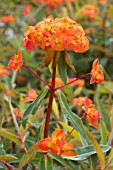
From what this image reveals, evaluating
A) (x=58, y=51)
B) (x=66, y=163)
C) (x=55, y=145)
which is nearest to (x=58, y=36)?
(x=58, y=51)

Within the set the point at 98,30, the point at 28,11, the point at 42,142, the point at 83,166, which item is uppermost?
the point at 28,11

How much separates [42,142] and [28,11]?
2175mm

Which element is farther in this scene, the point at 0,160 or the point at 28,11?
the point at 28,11

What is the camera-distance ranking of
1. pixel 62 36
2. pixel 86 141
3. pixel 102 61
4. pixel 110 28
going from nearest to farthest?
pixel 62 36 < pixel 86 141 < pixel 102 61 < pixel 110 28

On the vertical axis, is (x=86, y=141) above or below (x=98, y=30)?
below

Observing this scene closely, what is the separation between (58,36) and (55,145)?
26cm

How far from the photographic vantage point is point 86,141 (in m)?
1.16

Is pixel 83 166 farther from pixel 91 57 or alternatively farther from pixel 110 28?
pixel 110 28

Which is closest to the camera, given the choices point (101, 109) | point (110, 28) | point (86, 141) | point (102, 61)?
point (86, 141)

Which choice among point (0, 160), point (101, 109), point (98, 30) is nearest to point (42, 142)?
point (0, 160)

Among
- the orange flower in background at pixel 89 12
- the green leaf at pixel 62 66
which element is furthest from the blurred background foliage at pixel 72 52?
the green leaf at pixel 62 66

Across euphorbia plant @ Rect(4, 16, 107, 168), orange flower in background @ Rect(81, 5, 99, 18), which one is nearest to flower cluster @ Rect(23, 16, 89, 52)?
euphorbia plant @ Rect(4, 16, 107, 168)

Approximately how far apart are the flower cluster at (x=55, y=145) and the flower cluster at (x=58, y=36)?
0.69 ft

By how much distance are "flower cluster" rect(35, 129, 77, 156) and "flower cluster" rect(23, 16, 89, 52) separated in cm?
21
